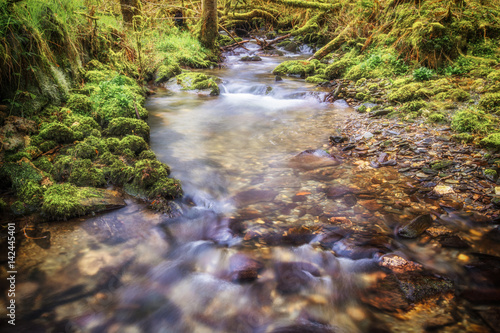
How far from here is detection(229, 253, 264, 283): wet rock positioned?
2.68m

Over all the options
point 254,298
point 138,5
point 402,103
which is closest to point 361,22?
point 402,103

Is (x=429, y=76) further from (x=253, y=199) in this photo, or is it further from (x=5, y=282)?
(x=5, y=282)

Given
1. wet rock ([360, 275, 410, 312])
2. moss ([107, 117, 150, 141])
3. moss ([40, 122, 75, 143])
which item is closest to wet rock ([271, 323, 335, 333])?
wet rock ([360, 275, 410, 312])

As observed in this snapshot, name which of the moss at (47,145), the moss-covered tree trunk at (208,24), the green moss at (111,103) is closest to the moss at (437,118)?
the green moss at (111,103)

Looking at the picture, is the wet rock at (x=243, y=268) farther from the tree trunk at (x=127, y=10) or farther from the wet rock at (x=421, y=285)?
the tree trunk at (x=127, y=10)

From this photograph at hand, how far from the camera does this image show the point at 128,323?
89.1 inches

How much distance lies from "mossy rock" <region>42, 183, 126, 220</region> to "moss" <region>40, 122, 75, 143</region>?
0.93 metres

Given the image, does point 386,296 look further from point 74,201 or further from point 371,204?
point 74,201

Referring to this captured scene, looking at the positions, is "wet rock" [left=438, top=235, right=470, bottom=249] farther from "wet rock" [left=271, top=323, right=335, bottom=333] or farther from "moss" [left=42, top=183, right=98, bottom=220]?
"moss" [left=42, top=183, right=98, bottom=220]

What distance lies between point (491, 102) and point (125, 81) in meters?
7.58

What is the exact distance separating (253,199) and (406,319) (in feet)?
7.22

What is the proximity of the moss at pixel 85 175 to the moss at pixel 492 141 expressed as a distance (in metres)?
5.30

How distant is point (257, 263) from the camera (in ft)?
9.13

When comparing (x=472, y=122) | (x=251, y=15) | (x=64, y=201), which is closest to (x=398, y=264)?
(x=472, y=122)
